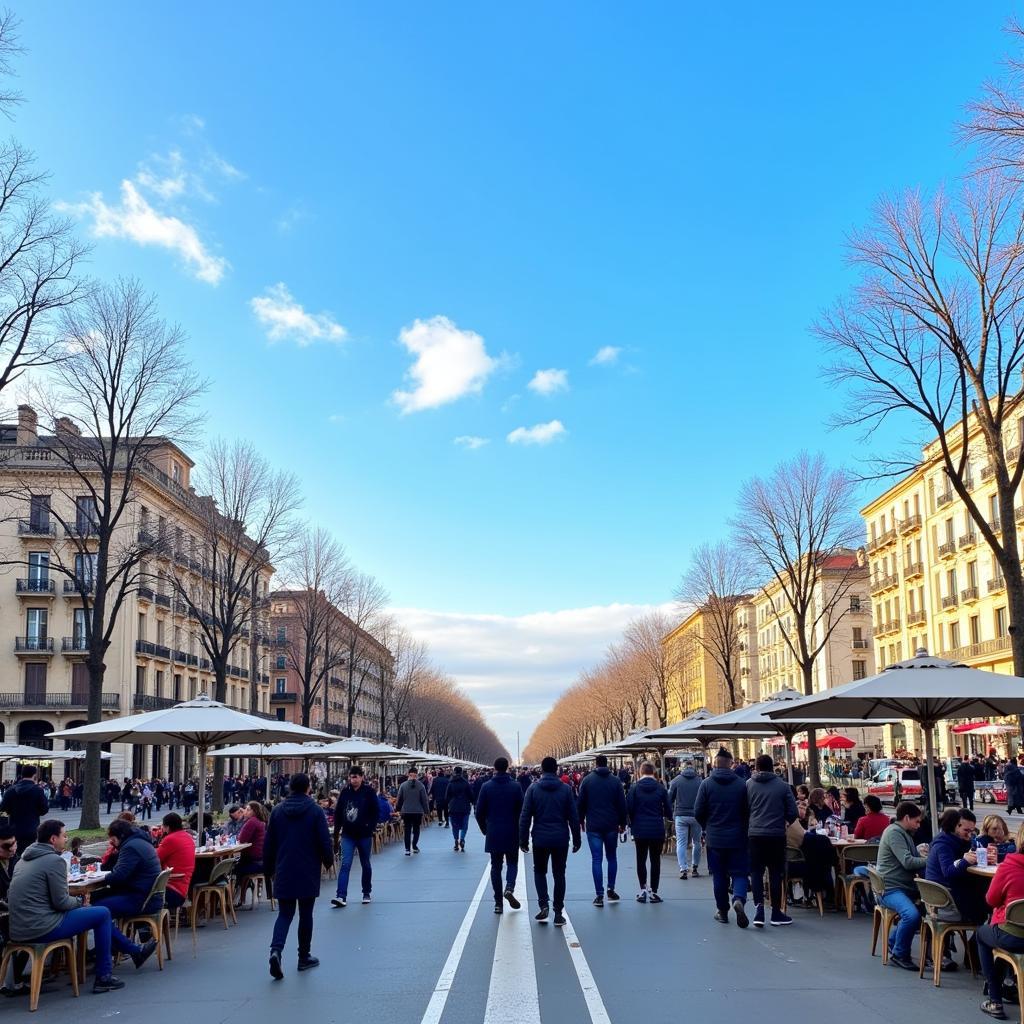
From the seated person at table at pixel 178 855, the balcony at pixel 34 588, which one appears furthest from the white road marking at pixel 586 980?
the balcony at pixel 34 588

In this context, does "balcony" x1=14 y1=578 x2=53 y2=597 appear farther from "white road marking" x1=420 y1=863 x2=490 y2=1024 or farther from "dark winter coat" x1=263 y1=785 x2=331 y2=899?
"dark winter coat" x1=263 y1=785 x2=331 y2=899

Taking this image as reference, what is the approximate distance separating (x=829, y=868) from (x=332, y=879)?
8666 millimetres

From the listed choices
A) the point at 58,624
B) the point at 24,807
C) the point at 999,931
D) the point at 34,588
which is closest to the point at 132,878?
the point at 999,931

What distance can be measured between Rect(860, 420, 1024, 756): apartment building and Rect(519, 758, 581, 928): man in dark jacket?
35281 millimetres

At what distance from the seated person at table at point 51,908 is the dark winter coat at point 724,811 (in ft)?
20.4

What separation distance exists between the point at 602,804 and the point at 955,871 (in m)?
4.96

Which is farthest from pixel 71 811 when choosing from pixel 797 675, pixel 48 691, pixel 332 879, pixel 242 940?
pixel 797 675

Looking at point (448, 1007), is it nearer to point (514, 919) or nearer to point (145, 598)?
point (514, 919)

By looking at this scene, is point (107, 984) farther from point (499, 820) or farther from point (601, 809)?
point (601, 809)

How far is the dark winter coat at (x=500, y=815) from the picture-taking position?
12.6m

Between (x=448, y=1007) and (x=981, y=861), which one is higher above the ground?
(x=981, y=861)

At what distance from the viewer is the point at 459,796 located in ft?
82.8

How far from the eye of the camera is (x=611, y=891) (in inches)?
547

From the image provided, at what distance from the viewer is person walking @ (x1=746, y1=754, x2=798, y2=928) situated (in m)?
11.9
